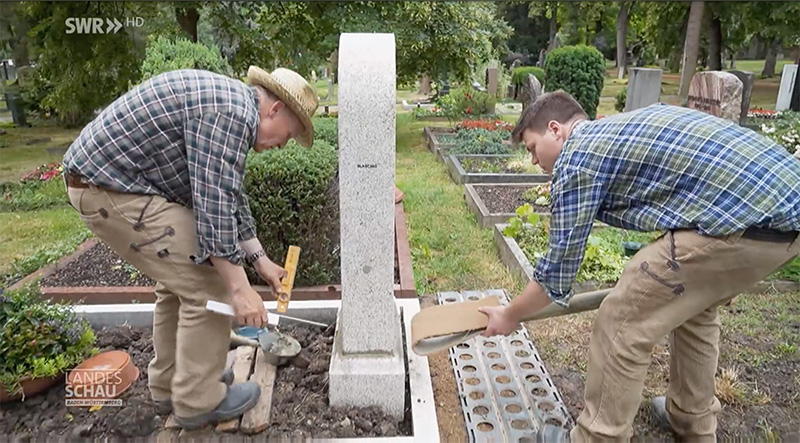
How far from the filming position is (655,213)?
1.98m

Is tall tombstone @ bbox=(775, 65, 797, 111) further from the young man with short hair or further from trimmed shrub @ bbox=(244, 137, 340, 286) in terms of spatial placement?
the young man with short hair

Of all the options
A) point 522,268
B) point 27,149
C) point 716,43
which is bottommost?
point 27,149

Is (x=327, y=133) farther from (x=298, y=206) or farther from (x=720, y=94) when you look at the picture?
(x=720, y=94)

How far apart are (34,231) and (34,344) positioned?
12.2 ft

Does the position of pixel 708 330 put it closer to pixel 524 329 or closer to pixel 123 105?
pixel 524 329

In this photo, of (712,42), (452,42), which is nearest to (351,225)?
(452,42)

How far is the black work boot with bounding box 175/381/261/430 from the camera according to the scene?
2359 mm

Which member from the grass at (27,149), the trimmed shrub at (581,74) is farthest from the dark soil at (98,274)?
the trimmed shrub at (581,74)

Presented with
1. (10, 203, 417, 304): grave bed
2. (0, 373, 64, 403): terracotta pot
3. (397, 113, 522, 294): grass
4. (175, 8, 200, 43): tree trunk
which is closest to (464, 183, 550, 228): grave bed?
(397, 113, 522, 294): grass

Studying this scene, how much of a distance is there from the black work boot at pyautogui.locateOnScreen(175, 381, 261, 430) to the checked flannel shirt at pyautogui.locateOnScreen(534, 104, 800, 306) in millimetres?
1387

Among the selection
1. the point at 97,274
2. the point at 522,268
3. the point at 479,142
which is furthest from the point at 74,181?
the point at 479,142

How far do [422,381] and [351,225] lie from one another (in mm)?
893

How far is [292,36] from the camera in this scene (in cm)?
977

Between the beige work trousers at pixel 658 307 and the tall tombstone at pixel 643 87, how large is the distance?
8028 millimetres
